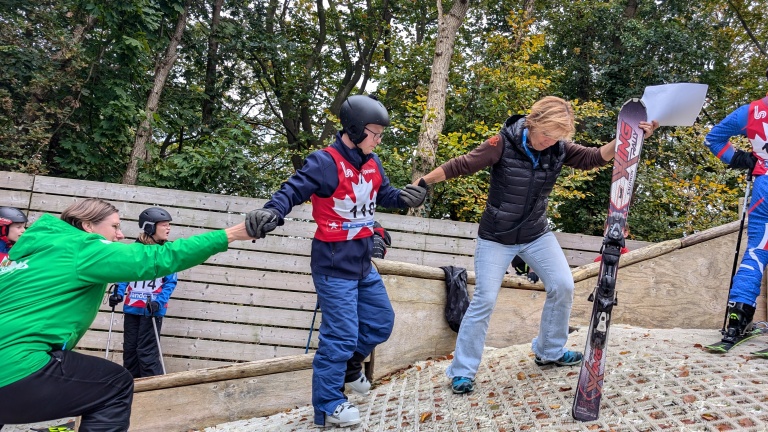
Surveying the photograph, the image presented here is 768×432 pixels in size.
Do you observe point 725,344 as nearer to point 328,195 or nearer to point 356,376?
point 356,376

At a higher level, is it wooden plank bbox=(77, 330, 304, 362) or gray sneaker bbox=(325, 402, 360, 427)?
gray sneaker bbox=(325, 402, 360, 427)

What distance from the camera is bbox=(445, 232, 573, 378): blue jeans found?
397 cm

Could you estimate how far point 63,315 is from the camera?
2771 mm

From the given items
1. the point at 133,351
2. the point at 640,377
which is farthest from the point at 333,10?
the point at 640,377

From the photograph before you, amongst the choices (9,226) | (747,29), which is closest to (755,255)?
(9,226)

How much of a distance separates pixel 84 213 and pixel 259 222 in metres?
0.88

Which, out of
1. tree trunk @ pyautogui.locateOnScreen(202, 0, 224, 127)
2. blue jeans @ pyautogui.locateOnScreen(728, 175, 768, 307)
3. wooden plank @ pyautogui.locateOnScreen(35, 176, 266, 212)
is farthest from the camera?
tree trunk @ pyautogui.locateOnScreen(202, 0, 224, 127)

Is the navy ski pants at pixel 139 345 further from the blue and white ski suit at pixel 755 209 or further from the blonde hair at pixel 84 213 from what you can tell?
the blue and white ski suit at pixel 755 209

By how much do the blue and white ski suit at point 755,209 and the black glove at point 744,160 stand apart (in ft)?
0.08

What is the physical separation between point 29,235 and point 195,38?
10509 millimetres

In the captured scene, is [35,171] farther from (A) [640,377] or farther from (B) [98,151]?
(A) [640,377]

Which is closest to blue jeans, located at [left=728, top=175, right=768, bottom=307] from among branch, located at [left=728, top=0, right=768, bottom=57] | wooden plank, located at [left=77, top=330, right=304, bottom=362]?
wooden plank, located at [left=77, top=330, right=304, bottom=362]

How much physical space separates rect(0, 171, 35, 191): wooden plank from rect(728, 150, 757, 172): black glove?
696 cm

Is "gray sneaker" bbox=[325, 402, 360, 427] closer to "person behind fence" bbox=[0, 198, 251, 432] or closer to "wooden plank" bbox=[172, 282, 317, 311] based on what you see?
"person behind fence" bbox=[0, 198, 251, 432]
